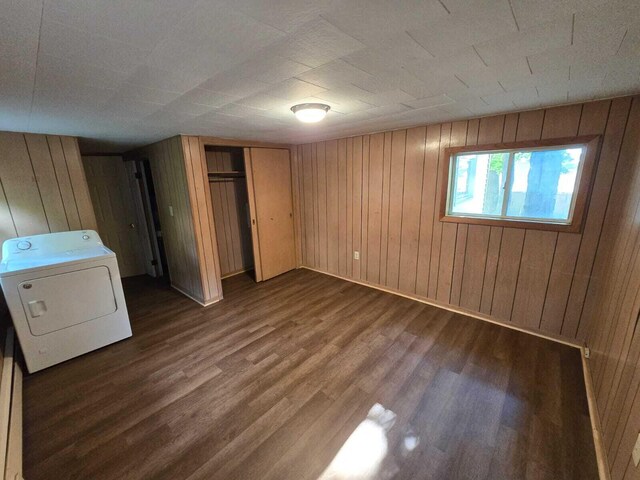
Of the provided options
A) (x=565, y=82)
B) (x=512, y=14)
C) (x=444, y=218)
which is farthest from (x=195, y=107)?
(x=444, y=218)

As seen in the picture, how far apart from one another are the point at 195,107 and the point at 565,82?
2402 mm

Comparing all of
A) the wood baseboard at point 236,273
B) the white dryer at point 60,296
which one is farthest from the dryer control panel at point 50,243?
the wood baseboard at point 236,273

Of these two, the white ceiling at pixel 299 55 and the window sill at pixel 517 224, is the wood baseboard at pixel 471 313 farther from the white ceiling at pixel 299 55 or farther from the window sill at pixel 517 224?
the white ceiling at pixel 299 55

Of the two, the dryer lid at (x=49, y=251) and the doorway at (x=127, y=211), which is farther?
the doorway at (x=127, y=211)

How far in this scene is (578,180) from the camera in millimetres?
2129

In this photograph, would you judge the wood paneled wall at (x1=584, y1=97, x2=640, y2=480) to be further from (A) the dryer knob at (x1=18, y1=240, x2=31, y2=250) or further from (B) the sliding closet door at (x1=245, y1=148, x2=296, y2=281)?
(A) the dryer knob at (x1=18, y1=240, x2=31, y2=250)

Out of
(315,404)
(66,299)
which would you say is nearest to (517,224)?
(315,404)

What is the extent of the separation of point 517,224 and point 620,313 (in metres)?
1.06

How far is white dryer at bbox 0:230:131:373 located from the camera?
2.09m

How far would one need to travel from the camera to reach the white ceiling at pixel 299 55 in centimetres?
82

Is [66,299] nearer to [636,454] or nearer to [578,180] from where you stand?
[636,454]

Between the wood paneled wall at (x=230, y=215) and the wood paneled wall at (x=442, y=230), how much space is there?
1052 mm

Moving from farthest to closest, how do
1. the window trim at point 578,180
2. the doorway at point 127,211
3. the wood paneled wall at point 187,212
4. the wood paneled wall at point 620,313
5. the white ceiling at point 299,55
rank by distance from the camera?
the doorway at point 127,211
the wood paneled wall at point 187,212
the window trim at point 578,180
the wood paneled wall at point 620,313
the white ceiling at point 299,55

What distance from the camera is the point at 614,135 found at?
76.6 inches
